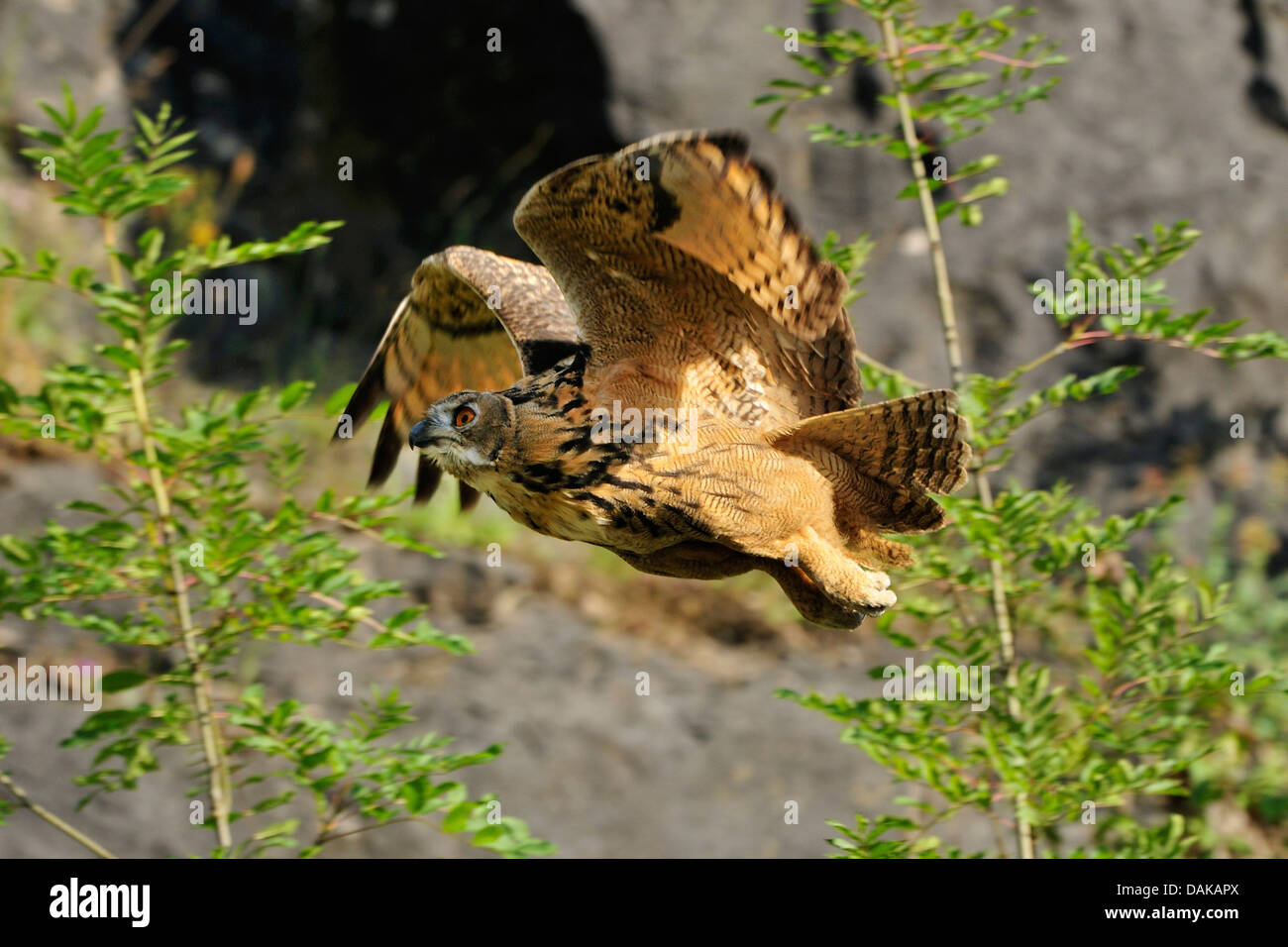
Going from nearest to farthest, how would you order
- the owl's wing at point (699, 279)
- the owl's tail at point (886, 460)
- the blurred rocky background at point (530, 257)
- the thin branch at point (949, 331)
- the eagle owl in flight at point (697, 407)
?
the owl's wing at point (699, 279) → the eagle owl in flight at point (697, 407) → the owl's tail at point (886, 460) → the thin branch at point (949, 331) → the blurred rocky background at point (530, 257)

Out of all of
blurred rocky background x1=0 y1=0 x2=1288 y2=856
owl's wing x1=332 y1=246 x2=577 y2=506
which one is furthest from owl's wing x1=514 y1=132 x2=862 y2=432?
blurred rocky background x1=0 y1=0 x2=1288 y2=856

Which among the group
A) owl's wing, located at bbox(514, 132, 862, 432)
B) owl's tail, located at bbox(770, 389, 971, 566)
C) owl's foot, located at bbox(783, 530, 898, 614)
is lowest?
owl's foot, located at bbox(783, 530, 898, 614)

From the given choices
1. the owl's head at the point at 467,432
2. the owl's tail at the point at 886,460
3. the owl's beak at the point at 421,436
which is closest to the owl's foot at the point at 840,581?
the owl's tail at the point at 886,460

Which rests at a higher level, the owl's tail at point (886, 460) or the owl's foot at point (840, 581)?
the owl's tail at point (886, 460)

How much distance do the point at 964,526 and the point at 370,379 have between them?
1.84m

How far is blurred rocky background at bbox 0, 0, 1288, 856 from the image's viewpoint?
6547 millimetres

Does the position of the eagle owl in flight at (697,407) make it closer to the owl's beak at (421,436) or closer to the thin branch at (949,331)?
the owl's beak at (421,436)

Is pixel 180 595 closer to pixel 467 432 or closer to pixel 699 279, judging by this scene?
pixel 467 432

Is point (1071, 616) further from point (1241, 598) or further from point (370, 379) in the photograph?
point (370, 379)

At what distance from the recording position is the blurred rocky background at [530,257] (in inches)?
258

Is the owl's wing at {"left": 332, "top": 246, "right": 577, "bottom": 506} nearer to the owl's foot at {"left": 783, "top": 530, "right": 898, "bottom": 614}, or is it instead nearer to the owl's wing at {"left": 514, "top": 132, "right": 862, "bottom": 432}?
the owl's wing at {"left": 514, "top": 132, "right": 862, "bottom": 432}

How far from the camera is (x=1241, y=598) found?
6930mm

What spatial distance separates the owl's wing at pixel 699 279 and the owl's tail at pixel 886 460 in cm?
12

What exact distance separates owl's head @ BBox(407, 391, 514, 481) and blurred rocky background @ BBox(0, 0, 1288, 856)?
12.2ft
